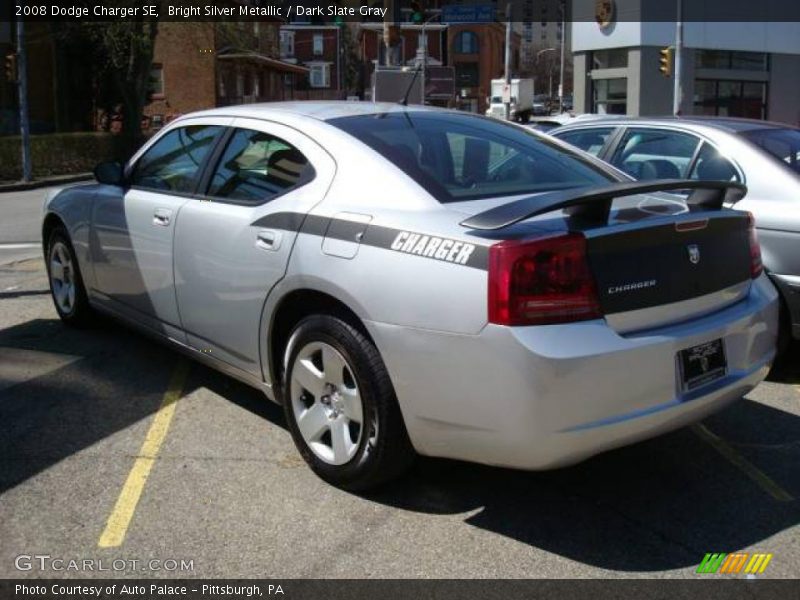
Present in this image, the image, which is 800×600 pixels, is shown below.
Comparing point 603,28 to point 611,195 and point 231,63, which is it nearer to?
point 231,63

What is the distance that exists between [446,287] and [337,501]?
3.71 ft

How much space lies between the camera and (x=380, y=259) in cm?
335

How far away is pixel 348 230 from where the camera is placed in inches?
139

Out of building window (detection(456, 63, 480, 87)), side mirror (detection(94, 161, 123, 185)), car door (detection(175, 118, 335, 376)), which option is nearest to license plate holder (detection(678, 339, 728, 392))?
car door (detection(175, 118, 335, 376))

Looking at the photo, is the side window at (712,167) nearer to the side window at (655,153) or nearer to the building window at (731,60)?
the side window at (655,153)

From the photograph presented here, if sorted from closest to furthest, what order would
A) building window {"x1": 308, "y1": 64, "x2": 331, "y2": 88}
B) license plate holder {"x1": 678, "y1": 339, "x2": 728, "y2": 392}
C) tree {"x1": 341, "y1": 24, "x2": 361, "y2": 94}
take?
1. license plate holder {"x1": 678, "y1": 339, "x2": 728, "y2": 392}
2. building window {"x1": 308, "y1": 64, "x2": 331, "y2": 88}
3. tree {"x1": 341, "y1": 24, "x2": 361, "y2": 94}

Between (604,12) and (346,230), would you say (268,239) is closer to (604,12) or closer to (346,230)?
(346,230)

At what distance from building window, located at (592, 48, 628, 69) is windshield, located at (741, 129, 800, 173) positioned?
29671 mm

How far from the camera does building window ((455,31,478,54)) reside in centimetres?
8675

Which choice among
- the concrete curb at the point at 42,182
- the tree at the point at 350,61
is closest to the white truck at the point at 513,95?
the concrete curb at the point at 42,182

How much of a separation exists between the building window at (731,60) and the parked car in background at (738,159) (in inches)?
1232

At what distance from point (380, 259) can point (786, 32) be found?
38.3 meters

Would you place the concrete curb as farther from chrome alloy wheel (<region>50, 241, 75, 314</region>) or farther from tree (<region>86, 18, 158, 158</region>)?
chrome alloy wheel (<region>50, 241, 75, 314</region>)

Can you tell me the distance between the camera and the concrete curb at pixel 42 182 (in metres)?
22.6
